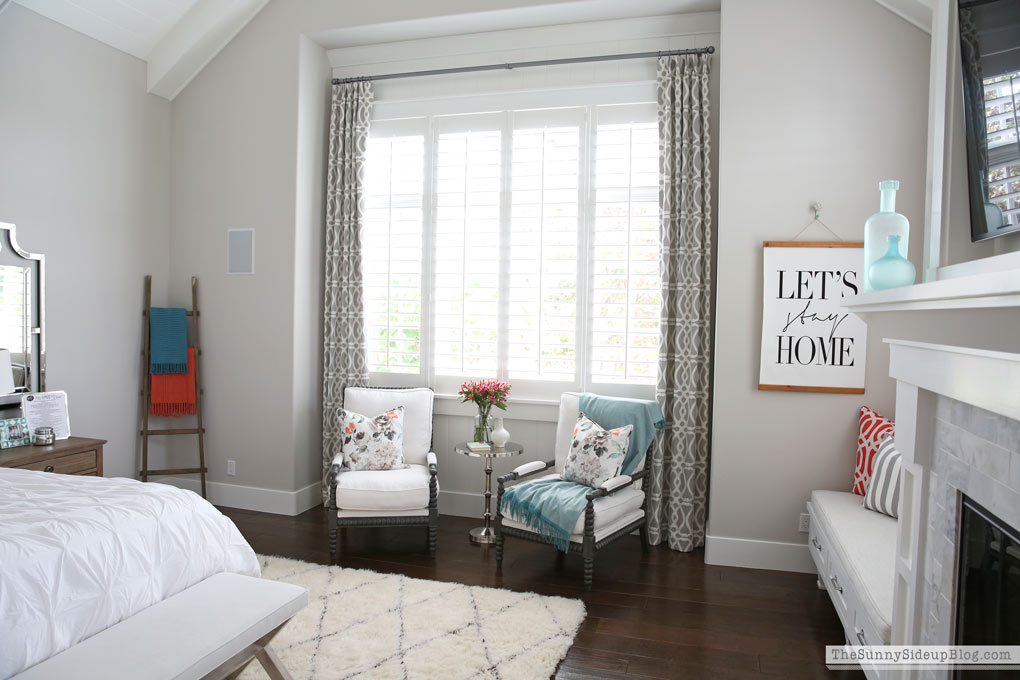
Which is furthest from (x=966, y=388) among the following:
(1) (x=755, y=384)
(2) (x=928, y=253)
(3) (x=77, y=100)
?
(3) (x=77, y=100)

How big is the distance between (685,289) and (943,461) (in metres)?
2.36

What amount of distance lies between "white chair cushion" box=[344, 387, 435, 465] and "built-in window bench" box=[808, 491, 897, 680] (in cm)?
244

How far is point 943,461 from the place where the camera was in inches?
72.0

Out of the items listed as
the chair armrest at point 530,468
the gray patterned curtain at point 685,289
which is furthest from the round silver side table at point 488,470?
the gray patterned curtain at point 685,289

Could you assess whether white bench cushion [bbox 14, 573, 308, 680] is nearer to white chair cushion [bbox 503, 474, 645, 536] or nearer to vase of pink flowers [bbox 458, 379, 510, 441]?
white chair cushion [bbox 503, 474, 645, 536]

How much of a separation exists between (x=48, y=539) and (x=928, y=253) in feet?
10.4

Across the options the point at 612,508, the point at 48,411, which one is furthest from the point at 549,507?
the point at 48,411

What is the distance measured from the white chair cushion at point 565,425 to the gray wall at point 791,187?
88cm

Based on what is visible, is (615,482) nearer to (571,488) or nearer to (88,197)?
(571,488)

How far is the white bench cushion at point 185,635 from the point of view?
6.07 ft

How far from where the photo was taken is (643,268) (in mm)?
4262

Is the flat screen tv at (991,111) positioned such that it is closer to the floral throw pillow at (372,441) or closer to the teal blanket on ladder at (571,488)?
the teal blanket on ladder at (571,488)

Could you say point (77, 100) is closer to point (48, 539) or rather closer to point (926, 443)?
point (48, 539)

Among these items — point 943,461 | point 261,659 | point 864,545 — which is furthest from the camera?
point 864,545
